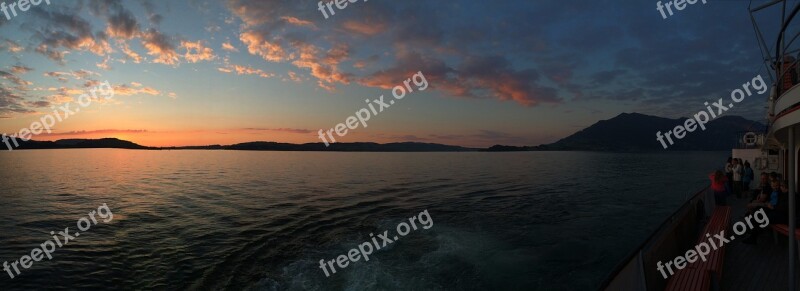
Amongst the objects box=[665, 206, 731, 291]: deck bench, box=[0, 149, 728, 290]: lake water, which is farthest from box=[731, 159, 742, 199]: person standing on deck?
box=[665, 206, 731, 291]: deck bench

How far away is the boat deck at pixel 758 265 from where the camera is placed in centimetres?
723

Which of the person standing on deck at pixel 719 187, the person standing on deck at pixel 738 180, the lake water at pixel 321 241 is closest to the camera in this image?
the lake water at pixel 321 241

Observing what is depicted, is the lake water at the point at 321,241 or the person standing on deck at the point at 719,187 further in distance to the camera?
the person standing on deck at the point at 719,187

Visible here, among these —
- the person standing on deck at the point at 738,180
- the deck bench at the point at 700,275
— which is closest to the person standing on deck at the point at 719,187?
the person standing on deck at the point at 738,180

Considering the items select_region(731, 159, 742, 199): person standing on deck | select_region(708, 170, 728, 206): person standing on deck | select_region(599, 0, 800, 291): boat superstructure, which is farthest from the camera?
select_region(731, 159, 742, 199): person standing on deck

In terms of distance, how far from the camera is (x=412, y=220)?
1908 cm

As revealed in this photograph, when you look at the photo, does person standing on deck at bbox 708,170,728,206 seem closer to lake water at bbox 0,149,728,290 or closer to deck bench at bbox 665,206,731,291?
lake water at bbox 0,149,728,290

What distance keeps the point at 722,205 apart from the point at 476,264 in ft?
36.1

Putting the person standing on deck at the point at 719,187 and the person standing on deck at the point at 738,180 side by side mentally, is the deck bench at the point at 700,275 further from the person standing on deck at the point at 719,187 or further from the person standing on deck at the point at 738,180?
the person standing on deck at the point at 738,180

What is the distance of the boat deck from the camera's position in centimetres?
723

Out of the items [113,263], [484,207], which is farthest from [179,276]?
[484,207]

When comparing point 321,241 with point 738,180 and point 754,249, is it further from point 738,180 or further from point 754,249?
point 738,180

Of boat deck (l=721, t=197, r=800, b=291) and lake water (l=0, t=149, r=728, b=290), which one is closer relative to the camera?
boat deck (l=721, t=197, r=800, b=291)

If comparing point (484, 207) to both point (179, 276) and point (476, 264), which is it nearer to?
point (476, 264)
